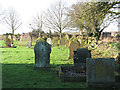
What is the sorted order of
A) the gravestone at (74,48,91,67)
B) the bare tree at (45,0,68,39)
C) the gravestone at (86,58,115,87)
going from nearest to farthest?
1. the gravestone at (86,58,115,87)
2. the gravestone at (74,48,91,67)
3. the bare tree at (45,0,68,39)

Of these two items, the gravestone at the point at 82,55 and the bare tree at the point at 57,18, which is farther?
the bare tree at the point at 57,18

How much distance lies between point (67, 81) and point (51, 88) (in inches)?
40.7

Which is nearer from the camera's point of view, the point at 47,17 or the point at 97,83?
the point at 97,83

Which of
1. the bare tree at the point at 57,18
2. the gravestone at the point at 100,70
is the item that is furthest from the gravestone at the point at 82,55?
the bare tree at the point at 57,18

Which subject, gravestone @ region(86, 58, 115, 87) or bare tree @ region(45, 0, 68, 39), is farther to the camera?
bare tree @ region(45, 0, 68, 39)

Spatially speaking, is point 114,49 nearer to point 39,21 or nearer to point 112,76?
point 112,76

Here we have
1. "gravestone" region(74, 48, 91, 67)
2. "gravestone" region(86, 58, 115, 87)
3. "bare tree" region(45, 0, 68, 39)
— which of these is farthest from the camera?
"bare tree" region(45, 0, 68, 39)

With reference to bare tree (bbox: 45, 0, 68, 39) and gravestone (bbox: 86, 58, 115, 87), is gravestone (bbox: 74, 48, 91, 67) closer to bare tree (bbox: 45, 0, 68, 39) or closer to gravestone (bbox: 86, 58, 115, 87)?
gravestone (bbox: 86, 58, 115, 87)

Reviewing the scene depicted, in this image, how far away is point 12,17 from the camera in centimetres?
5234

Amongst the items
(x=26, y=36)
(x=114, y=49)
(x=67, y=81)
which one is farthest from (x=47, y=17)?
(x=67, y=81)

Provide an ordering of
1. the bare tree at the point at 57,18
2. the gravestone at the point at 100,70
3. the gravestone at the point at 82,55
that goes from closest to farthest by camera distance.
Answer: the gravestone at the point at 100,70 < the gravestone at the point at 82,55 < the bare tree at the point at 57,18

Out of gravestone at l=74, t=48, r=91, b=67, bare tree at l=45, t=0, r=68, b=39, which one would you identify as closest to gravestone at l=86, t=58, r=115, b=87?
gravestone at l=74, t=48, r=91, b=67

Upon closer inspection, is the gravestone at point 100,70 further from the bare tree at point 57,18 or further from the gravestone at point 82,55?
the bare tree at point 57,18

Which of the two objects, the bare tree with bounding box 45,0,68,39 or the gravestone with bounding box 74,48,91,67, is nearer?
the gravestone with bounding box 74,48,91,67
